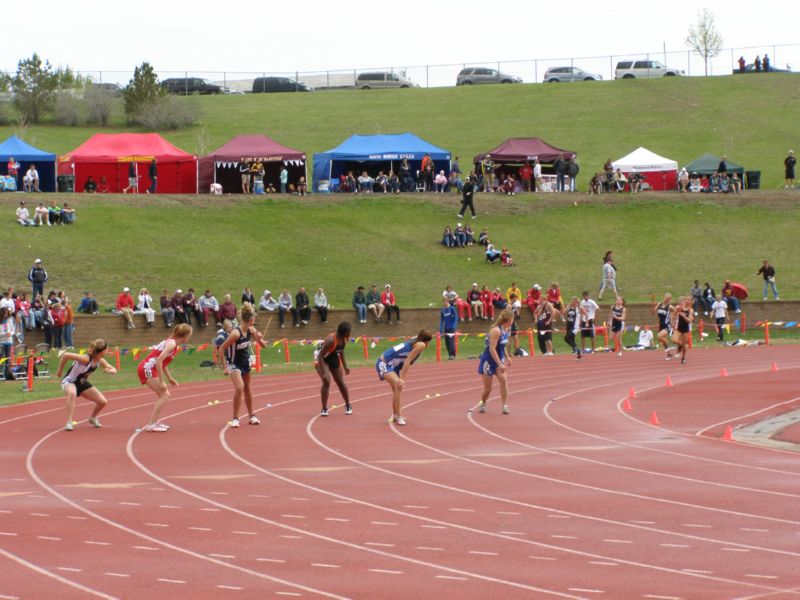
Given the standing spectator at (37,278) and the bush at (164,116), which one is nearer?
the standing spectator at (37,278)

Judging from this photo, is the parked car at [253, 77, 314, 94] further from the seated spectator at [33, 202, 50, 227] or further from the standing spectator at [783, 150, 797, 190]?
the seated spectator at [33, 202, 50, 227]

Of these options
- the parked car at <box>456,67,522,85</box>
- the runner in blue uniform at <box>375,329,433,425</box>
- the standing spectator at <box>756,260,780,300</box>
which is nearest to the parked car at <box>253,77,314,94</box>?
the parked car at <box>456,67,522,85</box>

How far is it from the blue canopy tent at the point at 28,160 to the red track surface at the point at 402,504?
1134 inches

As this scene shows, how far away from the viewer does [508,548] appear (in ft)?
33.6

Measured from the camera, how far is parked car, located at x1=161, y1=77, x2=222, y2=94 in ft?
295

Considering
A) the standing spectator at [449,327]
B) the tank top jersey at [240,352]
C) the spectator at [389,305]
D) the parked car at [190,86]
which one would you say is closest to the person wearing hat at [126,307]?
the spectator at [389,305]

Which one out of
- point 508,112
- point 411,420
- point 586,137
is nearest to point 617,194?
point 586,137

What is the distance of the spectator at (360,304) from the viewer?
37.0 metres

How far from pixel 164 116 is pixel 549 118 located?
23.0 metres

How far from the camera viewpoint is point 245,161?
2004 inches

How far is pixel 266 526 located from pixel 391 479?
2792 mm

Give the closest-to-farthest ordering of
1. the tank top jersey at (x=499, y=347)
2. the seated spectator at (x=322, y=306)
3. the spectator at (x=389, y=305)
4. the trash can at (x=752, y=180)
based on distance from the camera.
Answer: the tank top jersey at (x=499, y=347)
the seated spectator at (x=322, y=306)
the spectator at (x=389, y=305)
the trash can at (x=752, y=180)

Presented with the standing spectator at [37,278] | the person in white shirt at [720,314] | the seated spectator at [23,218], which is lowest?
the person in white shirt at [720,314]

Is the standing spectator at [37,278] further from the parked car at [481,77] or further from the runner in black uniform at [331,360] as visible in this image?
the parked car at [481,77]
